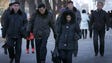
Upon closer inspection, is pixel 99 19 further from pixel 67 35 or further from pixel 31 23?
pixel 67 35

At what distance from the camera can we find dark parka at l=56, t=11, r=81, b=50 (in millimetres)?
12008

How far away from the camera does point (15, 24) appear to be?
14414 millimetres

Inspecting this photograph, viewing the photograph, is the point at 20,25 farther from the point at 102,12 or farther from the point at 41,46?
the point at 102,12

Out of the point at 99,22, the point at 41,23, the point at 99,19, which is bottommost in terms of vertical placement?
the point at 99,22

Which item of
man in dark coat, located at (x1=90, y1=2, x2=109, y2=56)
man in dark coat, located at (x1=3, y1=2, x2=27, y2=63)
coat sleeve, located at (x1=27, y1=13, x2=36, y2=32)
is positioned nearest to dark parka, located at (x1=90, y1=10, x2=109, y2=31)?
man in dark coat, located at (x1=90, y1=2, x2=109, y2=56)

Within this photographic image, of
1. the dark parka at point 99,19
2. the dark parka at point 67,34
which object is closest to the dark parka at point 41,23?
the dark parka at point 67,34

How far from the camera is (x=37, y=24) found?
1374 centimetres

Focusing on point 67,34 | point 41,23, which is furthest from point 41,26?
point 67,34

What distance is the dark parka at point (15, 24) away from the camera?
1439 centimetres

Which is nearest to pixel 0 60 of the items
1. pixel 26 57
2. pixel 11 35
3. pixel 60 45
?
pixel 26 57

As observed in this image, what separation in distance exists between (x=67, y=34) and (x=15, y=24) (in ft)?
8.97

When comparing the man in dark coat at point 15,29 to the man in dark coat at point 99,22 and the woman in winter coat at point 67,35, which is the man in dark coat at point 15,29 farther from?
the man in dark coat at point 99,22

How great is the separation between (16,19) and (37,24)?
2.97 ft

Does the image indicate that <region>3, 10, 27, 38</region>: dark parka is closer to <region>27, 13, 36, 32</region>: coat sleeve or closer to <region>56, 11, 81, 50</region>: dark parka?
<region>27, 13, 36, 32</region>: coat sleeve
